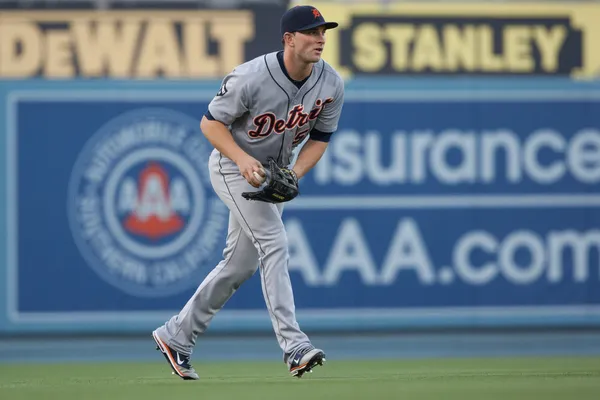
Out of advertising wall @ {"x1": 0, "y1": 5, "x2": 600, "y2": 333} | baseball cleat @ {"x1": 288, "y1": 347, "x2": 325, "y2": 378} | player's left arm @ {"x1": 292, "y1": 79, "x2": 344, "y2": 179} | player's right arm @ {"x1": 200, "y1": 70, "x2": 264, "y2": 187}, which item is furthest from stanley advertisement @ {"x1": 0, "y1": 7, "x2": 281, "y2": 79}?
baseball cleat @ {"x1": 288, "y1": 347, "x2": 325, "y2": 378}

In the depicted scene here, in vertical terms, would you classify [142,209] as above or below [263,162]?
below

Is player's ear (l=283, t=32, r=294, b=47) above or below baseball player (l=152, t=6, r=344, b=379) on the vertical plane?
above

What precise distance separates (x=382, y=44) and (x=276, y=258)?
16.4 ft

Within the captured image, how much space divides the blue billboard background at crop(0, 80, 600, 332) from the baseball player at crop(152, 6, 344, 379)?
14.1ft

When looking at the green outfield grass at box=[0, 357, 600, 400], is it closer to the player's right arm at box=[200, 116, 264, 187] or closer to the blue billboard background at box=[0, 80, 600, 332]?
the player's right arm at box=[200, 116, 264, 187]

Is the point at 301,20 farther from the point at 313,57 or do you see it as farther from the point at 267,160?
the point at 267,160

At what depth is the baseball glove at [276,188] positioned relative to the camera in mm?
6008

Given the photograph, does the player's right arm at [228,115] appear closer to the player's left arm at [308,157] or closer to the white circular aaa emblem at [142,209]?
the player's left arm at [308,157]

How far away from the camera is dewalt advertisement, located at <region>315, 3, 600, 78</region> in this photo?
10617 millimetres

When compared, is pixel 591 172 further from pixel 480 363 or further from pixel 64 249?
pixel 64 249

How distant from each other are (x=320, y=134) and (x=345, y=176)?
430 cm

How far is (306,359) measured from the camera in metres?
5.85

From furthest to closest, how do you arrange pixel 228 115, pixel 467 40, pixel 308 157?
pixel 467 40, pixel 308 157, pixel 228 115

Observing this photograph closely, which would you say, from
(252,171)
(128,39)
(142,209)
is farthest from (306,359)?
(128,39)
